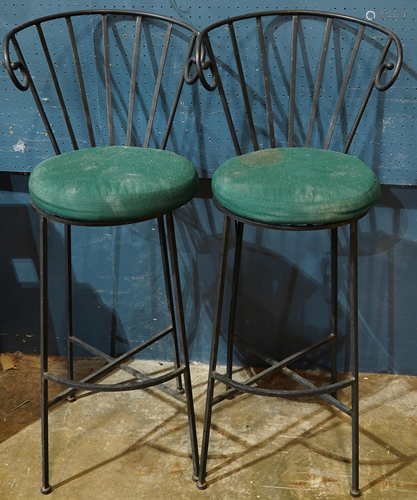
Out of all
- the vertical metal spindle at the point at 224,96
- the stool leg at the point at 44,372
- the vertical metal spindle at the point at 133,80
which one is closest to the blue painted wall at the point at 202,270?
the vertical metal spindle at the point at 224,96

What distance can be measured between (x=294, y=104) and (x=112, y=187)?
2.65ft

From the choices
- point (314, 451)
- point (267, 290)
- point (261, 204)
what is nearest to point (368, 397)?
point (314, 451)

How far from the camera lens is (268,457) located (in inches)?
89.2

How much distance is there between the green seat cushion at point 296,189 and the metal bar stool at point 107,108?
0.16 m

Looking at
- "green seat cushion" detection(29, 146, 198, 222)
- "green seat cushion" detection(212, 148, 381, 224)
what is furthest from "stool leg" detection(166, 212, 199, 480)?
"green seat cushion" detection(212, 148, 381, 224)

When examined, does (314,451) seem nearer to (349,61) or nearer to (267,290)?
(267,290)

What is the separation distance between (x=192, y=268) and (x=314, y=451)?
874 millimetres

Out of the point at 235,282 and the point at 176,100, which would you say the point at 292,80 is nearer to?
the point at 176,100

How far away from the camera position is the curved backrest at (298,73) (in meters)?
A: 2.12

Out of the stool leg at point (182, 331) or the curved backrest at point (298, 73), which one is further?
the curved backrest at point (298, 73)

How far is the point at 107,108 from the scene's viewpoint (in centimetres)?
226

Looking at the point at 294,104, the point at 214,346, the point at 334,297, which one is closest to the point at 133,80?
the point at 294,104

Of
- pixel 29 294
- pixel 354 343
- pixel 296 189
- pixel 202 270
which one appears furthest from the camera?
pixel 29 294

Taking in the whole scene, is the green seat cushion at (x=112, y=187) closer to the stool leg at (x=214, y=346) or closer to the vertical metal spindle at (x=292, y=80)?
the stool leg at (x=214, y=346)
